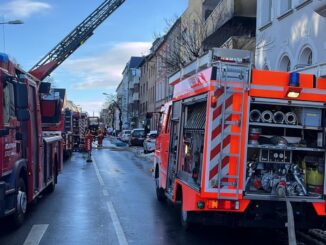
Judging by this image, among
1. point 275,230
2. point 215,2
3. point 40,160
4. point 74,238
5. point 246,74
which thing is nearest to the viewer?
point 246,74

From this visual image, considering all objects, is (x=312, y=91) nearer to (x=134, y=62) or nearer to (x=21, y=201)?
(x=21, y=201)

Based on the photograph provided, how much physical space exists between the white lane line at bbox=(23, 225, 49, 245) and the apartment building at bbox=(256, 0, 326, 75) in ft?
33.1

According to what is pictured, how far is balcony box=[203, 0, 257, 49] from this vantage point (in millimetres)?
28094

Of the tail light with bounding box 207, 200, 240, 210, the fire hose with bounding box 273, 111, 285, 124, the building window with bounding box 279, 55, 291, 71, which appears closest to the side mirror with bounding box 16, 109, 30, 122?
the tail light with bounding box 207, 200, 240, 210

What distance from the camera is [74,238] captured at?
26.6 feet

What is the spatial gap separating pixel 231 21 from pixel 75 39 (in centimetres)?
932

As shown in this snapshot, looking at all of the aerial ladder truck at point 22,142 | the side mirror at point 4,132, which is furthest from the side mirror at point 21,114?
the side mirror at point 4,132

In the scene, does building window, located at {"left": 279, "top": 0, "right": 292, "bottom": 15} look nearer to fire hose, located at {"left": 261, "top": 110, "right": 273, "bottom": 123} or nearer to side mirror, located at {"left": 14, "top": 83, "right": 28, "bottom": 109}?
fire hose, located at {"left": 261, "top": 110, "right": 273, "bottom": 123}

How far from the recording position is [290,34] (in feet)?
67.1

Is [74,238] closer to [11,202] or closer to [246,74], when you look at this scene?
[11,202]

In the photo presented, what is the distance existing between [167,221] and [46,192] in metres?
4.83

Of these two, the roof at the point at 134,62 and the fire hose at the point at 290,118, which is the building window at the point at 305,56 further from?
the roof at the point at 134,62

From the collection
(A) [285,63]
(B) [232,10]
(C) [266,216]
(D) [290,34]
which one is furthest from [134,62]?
(C) [266,216]

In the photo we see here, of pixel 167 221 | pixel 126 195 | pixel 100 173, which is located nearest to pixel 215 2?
pixel 100 173
